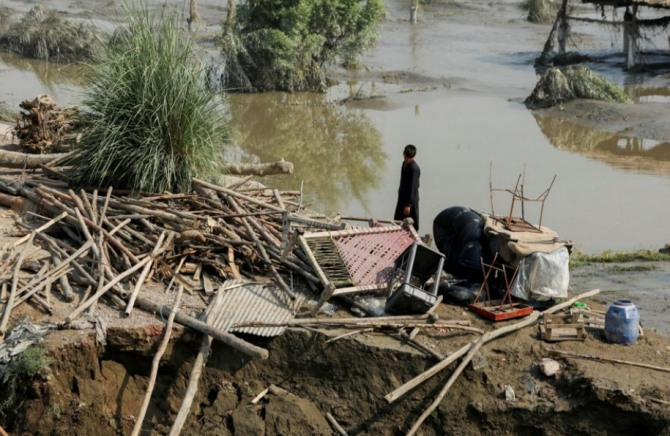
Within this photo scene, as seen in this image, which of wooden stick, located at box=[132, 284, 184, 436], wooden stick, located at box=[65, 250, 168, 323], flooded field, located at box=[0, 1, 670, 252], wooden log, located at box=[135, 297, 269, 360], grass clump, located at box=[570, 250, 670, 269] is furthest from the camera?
flooded field, located at box=[0, 1, 670, 252]

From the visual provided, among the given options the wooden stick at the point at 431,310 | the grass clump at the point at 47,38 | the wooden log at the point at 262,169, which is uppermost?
the grass clump at the point at 47,38

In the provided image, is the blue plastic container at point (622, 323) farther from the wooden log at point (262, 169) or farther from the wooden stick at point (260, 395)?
the wooden log at point (262, 169)

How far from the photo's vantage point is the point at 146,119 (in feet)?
30.2

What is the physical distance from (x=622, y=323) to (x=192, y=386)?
130 inches

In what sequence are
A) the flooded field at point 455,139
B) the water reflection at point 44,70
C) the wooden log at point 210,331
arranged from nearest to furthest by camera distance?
the wooden log at point 210,331, the flooded field at point 455,139, the water reflection at point 44,70

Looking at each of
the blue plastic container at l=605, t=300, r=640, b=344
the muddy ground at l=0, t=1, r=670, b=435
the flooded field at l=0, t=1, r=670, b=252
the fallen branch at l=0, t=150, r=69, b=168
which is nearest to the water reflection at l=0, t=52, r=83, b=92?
the flooded field at l=0, t=1, r=670, b=252

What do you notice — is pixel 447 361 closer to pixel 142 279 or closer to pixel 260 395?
pixel 260 395

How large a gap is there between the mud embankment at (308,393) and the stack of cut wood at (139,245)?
0.49m

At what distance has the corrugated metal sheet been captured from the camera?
7.64 metres

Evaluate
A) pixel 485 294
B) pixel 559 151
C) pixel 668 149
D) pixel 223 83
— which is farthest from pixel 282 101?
pixel 485 294

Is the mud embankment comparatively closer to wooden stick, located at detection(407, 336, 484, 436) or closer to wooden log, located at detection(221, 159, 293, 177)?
wooden stick, located at detection(407, 336, 484, 436)

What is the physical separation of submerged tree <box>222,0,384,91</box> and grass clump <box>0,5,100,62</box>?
3.77 m

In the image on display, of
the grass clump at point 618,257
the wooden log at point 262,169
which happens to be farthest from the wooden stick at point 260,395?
the grass clump at point 618,257

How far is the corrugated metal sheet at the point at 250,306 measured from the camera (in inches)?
301
